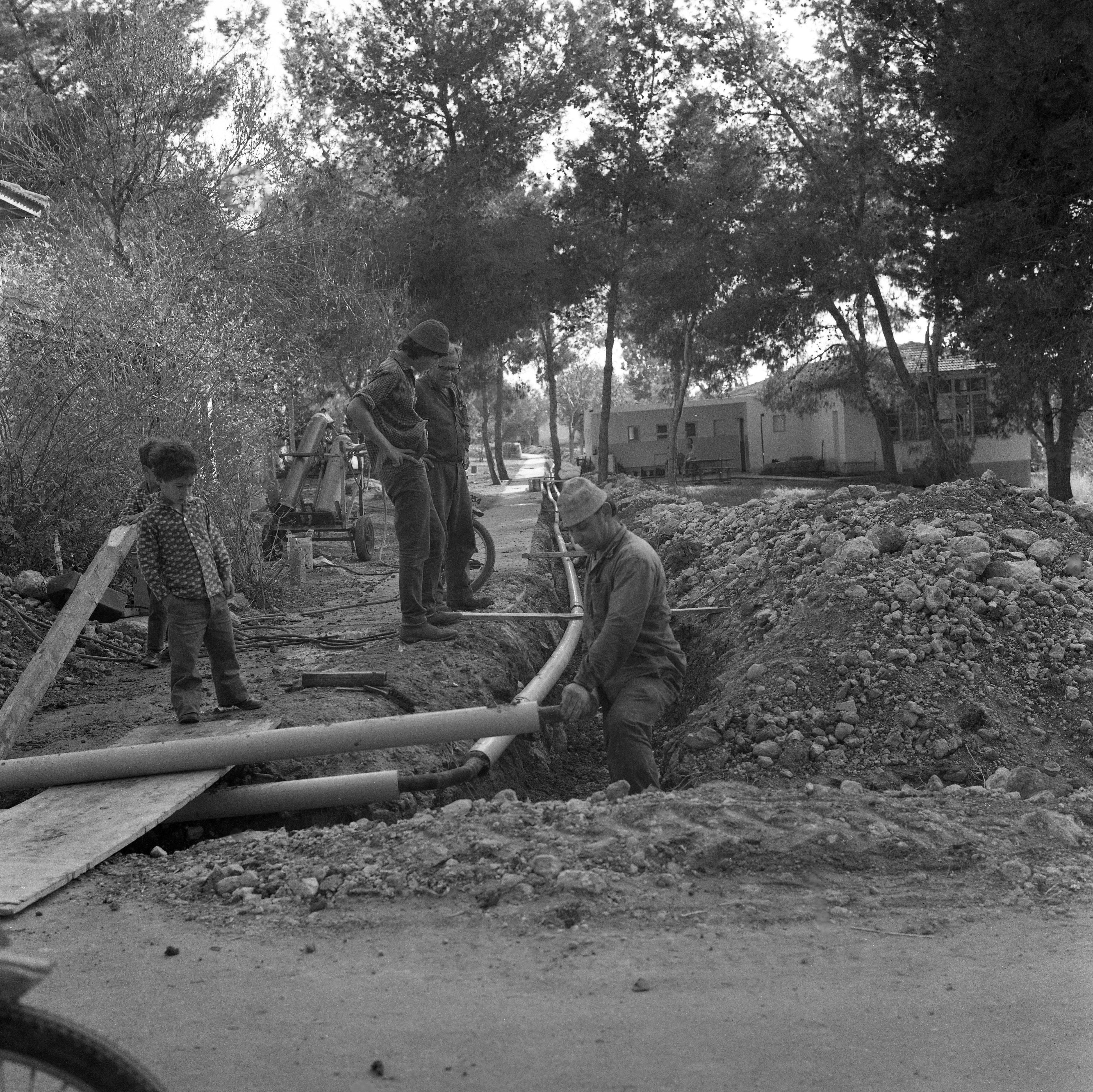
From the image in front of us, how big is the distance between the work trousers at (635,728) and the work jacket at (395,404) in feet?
8.58

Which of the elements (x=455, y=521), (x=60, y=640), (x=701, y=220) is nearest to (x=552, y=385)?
(x=701, y=220)

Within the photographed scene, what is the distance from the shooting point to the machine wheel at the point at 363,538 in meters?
16.2

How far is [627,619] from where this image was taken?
6.19 metres

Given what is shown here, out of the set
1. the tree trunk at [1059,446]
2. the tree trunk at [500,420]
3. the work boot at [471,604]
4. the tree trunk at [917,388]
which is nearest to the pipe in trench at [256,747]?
the work boot at [471,604]

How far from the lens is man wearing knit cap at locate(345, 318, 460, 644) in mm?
8305

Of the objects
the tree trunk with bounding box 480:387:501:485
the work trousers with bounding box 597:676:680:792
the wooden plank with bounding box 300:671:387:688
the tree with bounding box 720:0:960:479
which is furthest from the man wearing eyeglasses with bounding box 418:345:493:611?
the tree trunk with bounding box 480:387:501:485

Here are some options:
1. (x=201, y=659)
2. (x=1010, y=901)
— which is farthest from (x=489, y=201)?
(x=1010, y=901)

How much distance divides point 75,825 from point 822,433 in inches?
1574

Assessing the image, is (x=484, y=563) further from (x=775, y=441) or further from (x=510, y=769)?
(x=775, y=441)

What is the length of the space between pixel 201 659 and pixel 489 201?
23341 millimetres

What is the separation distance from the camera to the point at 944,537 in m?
8.59

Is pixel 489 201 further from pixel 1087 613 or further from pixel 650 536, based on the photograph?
pixel 1087 613

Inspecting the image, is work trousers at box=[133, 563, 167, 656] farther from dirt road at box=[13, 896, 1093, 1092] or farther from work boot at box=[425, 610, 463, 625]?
dirt road at box=[13, 896, 1093, 1092]

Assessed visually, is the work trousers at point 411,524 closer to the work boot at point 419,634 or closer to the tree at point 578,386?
the work boot at point 419,634
